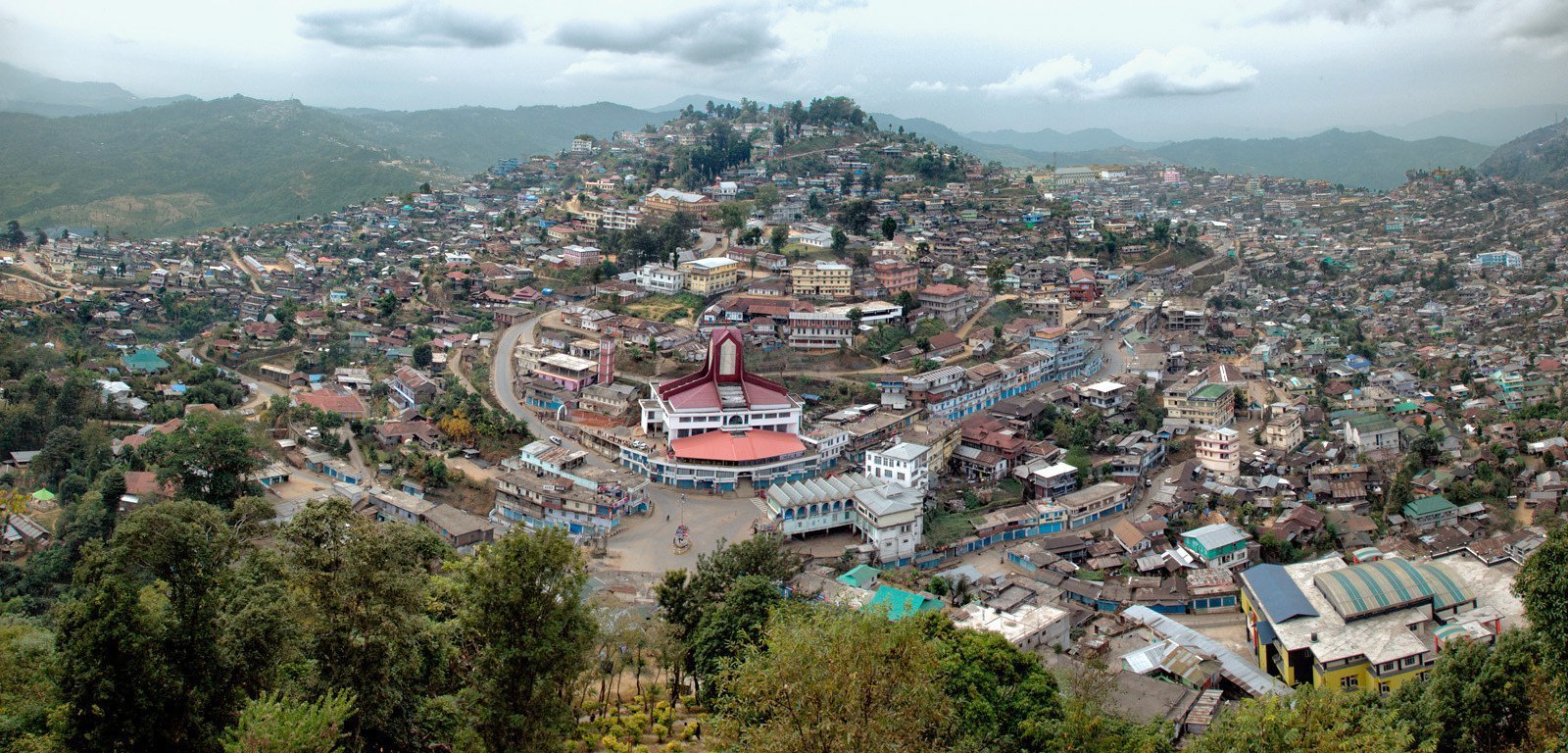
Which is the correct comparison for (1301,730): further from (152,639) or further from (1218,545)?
(1218,545)

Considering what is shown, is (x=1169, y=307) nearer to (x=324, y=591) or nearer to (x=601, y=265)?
(x=601, y=265)

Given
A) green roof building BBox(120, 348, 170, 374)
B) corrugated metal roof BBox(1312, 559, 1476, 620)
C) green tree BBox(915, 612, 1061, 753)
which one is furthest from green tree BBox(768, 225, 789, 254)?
green tree BBox(915, 612, 1061, 753)

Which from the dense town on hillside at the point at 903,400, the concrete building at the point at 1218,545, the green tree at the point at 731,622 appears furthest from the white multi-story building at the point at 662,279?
the green tree at the point at 731,622

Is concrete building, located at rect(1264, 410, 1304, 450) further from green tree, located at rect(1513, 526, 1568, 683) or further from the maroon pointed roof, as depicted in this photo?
green tree, located at rect(1513, 526, 1568, 683)

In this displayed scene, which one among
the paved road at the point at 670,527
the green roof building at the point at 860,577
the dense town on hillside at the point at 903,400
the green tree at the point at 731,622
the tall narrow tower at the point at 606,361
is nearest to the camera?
the green tree at the point at 731,622

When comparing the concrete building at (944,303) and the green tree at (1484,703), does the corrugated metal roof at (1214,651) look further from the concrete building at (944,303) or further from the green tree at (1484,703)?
the concrete building at (944,303)

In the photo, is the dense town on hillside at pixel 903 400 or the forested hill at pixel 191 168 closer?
the dense town on hillside at pixel 903 400
